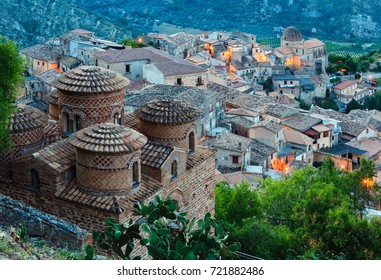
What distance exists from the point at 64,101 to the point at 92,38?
137ft

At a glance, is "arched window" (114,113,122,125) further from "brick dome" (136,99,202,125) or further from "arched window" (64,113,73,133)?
"arched window" (64,113,73,133)

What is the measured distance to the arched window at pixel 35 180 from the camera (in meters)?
13.3

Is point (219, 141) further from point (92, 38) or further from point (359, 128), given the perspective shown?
point (92, 38)

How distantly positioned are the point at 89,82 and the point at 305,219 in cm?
797

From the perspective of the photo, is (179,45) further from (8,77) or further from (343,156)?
(8,77)

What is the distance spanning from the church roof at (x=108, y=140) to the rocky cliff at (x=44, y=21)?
5325 cm

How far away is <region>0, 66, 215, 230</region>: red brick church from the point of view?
12688 mm

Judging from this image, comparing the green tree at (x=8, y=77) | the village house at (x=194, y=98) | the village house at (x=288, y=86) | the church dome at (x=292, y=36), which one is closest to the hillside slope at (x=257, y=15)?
the church dome at (x=292, y=36)

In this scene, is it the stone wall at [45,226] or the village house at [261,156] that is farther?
the village house at [261,156]

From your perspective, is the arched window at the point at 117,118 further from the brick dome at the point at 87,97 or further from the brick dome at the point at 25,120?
the brick dome at the point at 25,120

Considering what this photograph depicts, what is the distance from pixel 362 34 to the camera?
102312mm

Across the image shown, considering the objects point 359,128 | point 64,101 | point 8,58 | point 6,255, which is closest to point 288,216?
point 64,101

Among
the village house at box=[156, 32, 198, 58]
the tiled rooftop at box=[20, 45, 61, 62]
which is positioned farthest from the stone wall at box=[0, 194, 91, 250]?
the village house at box=[156, 32, 198, 58]

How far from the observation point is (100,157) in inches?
496
